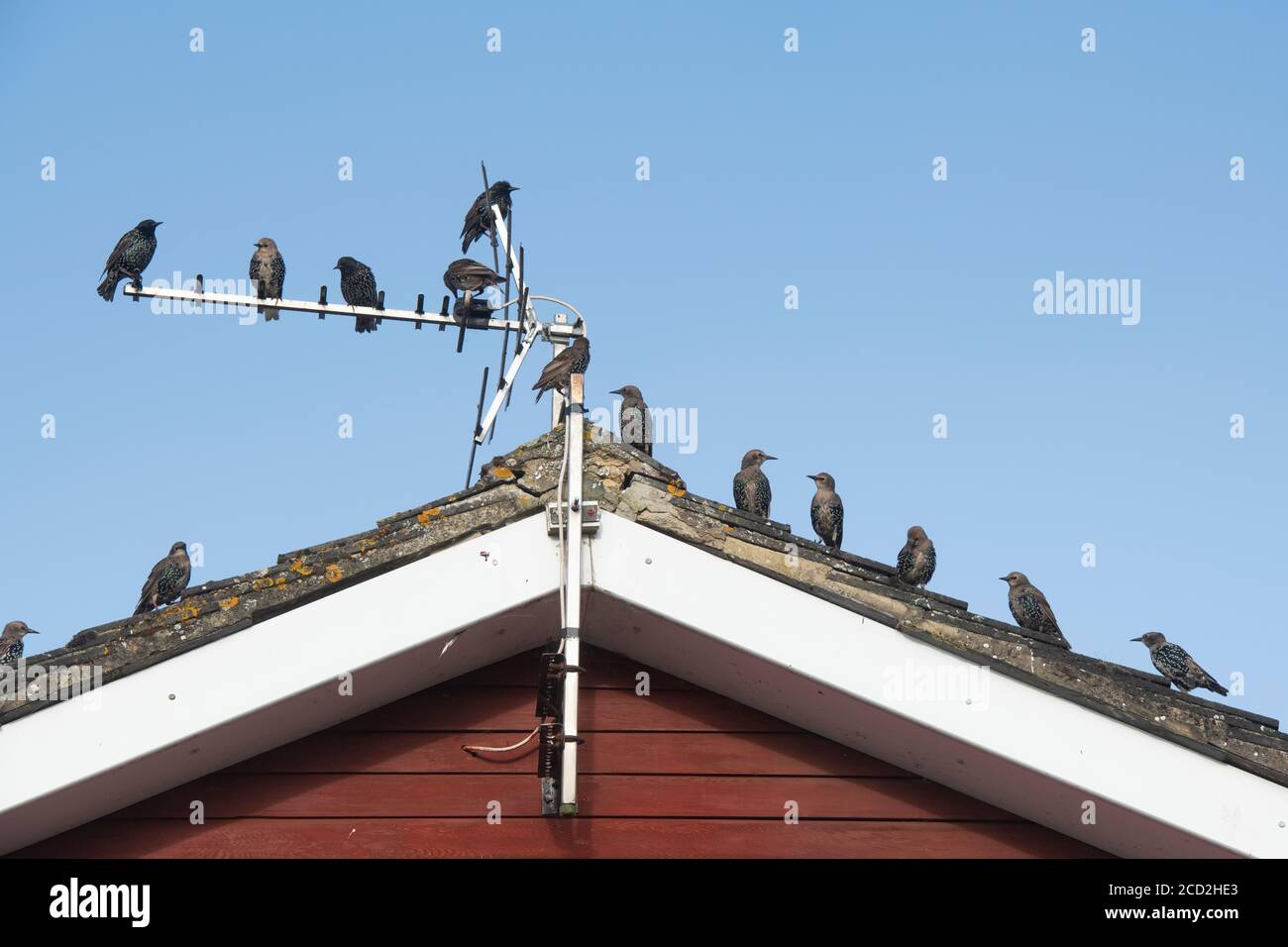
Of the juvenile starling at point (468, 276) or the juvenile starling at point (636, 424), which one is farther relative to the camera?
the juvenile starling at point (636, 424)

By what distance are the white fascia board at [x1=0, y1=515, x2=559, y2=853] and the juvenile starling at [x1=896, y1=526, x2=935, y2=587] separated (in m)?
5.87

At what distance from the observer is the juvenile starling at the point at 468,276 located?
7.71 metres

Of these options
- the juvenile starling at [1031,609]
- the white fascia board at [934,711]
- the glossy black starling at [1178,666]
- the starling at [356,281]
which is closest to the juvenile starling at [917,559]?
the juvenile starling at [1031,609]

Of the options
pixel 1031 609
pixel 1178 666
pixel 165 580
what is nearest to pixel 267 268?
pixel 165 580

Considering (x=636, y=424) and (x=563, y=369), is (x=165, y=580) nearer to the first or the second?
(x=636, y=424)

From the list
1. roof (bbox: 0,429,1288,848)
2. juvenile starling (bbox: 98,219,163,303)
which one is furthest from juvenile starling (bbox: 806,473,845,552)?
roof (bbox: 0,429,1288,848)

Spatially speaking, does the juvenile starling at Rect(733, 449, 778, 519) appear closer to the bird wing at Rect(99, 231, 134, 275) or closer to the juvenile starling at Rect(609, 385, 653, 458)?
the juvenile starling at Rect(609, 385, 653, 458)

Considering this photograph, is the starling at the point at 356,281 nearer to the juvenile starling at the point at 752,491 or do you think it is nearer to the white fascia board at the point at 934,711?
the juvenile starling at the point at 752,491

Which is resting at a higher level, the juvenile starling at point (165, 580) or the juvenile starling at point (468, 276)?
the juvenile starling at point (468, 276)

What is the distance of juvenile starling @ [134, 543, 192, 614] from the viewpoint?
998 cm

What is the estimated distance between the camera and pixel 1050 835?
165 inches

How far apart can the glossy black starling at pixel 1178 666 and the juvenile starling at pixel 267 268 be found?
7.08 meters

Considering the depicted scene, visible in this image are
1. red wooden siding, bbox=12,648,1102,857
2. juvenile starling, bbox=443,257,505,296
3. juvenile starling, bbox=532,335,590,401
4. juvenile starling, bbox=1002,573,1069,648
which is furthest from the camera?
juvenile starling, bbox=1002,573,1069,648

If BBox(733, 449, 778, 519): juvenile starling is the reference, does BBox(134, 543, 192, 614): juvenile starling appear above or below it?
below
